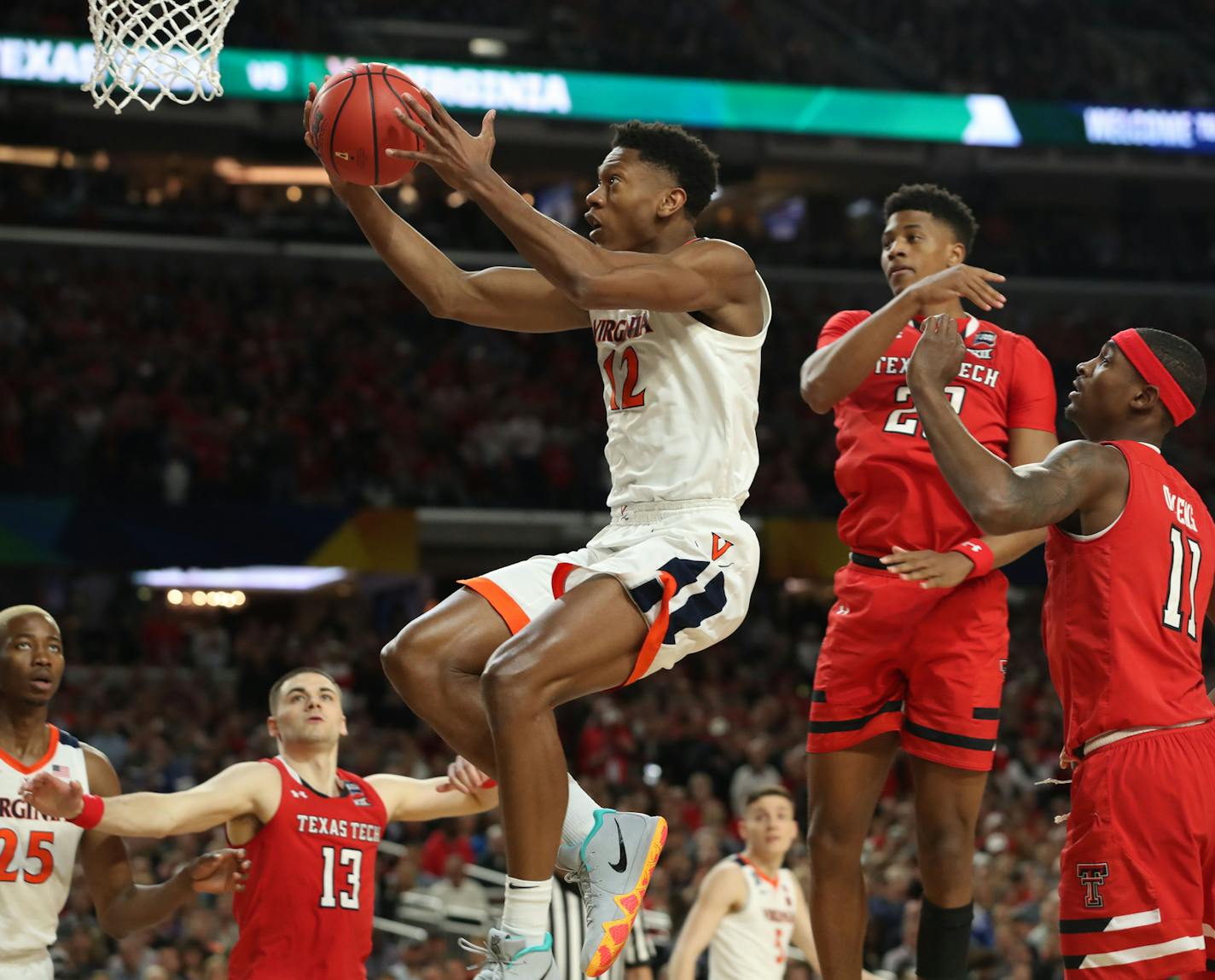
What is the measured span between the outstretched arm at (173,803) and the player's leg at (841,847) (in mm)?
2409

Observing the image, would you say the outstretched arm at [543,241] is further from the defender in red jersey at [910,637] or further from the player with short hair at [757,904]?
the player with short hair at [757,904]

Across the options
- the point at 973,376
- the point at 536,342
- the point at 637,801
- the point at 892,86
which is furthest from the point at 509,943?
the point at 892,86

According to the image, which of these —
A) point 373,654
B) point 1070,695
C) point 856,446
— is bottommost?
point 1070,695

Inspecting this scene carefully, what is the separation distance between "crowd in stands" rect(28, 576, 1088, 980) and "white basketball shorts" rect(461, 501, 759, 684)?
5.60 metres

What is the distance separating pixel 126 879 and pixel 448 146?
3.60 metres

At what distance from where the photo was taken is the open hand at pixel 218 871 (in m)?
5.84

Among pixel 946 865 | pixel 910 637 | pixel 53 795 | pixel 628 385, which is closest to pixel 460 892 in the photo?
pixel 53 795

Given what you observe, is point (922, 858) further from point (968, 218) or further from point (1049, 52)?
point (1049, 52)

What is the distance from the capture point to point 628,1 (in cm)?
2597

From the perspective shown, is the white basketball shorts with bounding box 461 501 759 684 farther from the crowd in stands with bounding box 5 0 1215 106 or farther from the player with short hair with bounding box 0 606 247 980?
the crowd in stands with bounding box 5 0 1215 106

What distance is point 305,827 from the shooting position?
21.2ft

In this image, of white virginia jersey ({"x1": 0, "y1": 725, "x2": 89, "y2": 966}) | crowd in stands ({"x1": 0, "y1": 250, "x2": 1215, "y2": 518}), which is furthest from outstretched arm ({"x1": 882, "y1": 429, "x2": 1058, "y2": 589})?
crowd in stands ({"x1": 0, "y1": 250, "x2": 1215, "y2": 518})

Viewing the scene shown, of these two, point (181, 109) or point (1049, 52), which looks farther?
point (1049, 52)

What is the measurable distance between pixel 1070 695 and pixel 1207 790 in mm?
485
